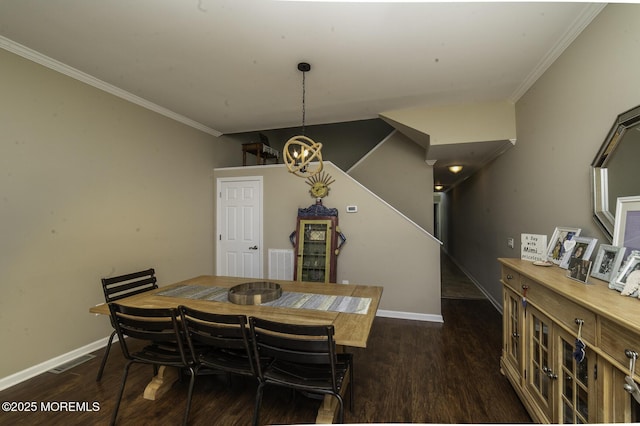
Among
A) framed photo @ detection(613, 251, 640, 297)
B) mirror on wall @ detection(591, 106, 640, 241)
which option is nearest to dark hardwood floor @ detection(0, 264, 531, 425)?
framed photo @ detection(613, 251, 640, 297)

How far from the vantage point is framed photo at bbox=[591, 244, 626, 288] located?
4.48ft

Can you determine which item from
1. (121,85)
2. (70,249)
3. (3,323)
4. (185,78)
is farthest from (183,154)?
(3,323)

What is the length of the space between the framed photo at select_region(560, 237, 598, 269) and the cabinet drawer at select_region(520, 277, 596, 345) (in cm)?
32

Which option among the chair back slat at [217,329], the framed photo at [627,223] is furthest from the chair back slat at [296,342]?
the framed photo at [627,223]

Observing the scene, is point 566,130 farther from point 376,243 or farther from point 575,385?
point 376,243

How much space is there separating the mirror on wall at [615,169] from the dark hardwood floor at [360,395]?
1454mm

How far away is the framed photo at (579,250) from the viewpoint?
166 centimetres

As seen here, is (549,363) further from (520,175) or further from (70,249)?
(70,249)

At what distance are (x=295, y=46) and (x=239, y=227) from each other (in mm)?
2930

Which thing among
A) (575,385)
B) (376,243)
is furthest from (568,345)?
(376,243)

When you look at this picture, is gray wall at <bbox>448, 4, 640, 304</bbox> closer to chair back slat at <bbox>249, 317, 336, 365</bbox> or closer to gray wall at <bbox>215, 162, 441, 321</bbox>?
gray wall at <bbox>215, 162, 441, 321</bbox>

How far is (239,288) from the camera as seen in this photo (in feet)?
7.64

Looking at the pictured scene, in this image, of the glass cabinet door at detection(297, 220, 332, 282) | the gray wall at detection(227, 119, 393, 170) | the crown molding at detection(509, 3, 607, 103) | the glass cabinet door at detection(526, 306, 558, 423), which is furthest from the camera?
the gray wall at detection(227, 119, 393, 170)

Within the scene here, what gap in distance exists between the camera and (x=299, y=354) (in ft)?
4.82
